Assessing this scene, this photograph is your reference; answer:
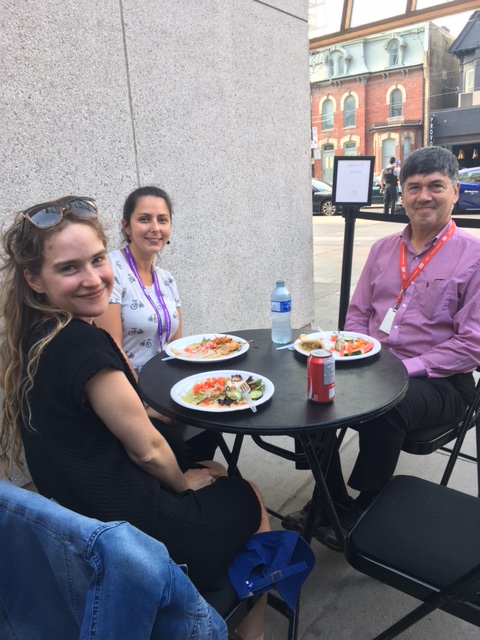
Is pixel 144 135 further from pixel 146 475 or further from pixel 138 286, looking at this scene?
pixel 146 475

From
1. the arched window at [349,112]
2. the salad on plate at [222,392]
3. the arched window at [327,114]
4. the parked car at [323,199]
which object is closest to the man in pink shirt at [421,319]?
the salad on plate at [222,392]

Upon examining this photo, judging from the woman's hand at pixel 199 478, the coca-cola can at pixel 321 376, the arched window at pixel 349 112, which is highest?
the arched window at pixel 349 112

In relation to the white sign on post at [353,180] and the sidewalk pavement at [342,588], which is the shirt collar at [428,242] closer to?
the white sign on post at [353,180]

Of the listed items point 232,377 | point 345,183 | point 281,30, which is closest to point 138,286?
point 232,377

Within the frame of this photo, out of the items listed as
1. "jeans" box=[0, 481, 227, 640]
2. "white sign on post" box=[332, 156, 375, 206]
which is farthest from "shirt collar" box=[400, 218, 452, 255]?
"jeans" box=[0, 481, 227, 640]

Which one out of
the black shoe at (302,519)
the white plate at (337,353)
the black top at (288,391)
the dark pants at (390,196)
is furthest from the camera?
the dark pants at (390,196)

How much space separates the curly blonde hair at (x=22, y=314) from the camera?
1336 mm

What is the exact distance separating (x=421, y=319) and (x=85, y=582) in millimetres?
2120

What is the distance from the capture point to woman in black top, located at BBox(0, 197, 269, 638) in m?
1.28

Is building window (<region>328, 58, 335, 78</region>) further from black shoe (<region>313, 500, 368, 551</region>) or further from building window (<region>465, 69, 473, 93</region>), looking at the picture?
black shoe (<region>313, 500, 368, 551</region>)

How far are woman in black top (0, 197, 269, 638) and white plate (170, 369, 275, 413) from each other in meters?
0.22

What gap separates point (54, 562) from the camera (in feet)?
2.62

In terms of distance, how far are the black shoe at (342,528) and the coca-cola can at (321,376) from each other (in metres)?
0.86

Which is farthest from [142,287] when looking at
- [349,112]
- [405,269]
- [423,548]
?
[349,112]
